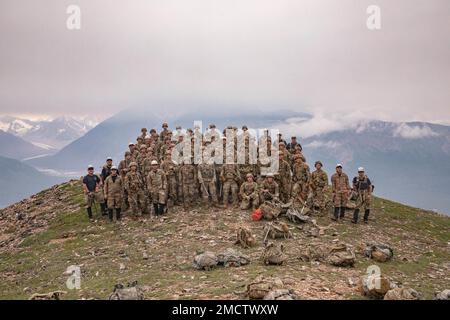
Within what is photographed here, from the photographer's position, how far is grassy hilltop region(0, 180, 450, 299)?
49.5 ft

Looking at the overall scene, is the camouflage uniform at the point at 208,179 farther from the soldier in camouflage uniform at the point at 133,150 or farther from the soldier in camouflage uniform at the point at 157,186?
the soldier in camouflage uniform at the point at 133,150

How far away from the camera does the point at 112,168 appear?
25.7m

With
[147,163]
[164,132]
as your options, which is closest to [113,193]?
[147,163]

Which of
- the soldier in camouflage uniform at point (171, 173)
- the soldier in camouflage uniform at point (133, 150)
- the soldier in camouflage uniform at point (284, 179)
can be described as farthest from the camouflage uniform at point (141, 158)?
the soldier in camouflage uniform at point (284, 179)

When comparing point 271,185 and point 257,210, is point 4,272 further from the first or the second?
point 271,185

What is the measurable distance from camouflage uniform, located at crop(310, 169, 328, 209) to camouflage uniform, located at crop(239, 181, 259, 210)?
3731mm

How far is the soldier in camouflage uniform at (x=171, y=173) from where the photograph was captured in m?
26.5

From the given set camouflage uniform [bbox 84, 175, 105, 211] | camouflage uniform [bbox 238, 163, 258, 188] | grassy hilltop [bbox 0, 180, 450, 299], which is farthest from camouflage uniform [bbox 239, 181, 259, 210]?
camouflage uniform [bbox 84, 175, 105, 211]

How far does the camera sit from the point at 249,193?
83.9 feet

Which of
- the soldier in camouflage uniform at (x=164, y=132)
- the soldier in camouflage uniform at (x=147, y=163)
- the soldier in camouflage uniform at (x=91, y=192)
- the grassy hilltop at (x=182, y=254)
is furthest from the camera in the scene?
the soldier in camouflage uniform at (x=164, y=132)

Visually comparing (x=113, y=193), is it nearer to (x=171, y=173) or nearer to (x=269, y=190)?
(x=171, y=173)

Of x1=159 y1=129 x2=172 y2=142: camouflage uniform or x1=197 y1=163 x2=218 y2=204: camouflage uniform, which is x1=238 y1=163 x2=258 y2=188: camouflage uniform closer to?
x1=197 y1=163 x2=218 y2=204: camouflage uniform
